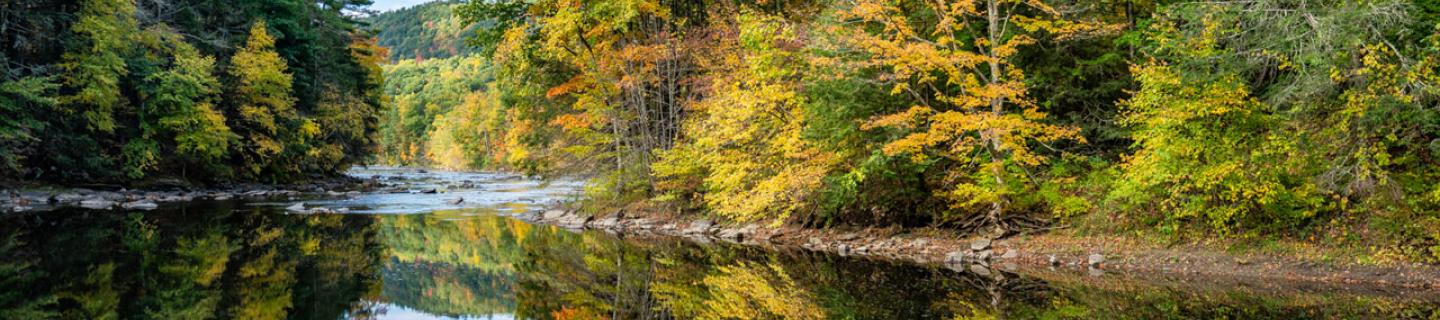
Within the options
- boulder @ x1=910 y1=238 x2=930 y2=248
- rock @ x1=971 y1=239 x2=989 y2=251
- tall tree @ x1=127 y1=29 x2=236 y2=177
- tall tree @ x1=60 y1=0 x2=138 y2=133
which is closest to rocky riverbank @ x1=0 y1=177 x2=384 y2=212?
tall tree @ x1=127 y1=29 x2=236 y2=177

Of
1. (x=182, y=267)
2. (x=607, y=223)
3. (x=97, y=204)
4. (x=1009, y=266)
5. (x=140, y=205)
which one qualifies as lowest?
(x=607, y=223)

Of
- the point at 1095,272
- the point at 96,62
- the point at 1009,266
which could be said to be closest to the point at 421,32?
the point at 96,62

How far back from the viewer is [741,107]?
18.2 metres

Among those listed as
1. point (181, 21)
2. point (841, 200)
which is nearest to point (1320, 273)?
point (841, 200)

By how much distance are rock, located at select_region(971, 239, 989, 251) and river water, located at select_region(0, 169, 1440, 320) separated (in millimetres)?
1671

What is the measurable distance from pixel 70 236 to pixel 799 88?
613 inches

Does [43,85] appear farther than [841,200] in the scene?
Yes

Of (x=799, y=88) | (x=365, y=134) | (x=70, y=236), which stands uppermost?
(x=799, y=88)

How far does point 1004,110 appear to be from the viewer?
17375 mm

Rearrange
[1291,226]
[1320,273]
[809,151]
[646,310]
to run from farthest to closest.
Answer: [809,151] → [1291,226] → [1320,273] → [646,310]

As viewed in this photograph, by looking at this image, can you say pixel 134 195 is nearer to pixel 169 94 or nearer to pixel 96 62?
pixel 169 94

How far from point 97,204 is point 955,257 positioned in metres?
27.6

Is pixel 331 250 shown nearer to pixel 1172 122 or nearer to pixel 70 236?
pixel 70 236

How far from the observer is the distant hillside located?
15188 cm
